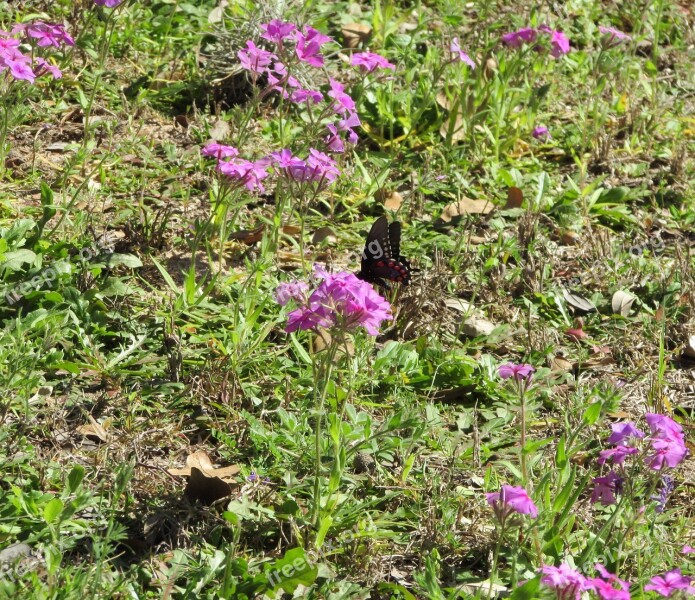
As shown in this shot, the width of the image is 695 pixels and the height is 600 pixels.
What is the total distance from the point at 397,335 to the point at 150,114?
180 cm

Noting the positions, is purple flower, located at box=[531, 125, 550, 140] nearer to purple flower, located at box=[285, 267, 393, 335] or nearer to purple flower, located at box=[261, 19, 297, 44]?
purple flower, located at box=[261, 19, 297, 44]

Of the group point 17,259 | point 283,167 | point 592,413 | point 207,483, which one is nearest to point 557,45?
point 283,167

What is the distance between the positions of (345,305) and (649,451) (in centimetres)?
91

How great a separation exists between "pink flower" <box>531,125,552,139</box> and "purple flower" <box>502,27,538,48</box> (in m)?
0.41

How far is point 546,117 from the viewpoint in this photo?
4.96 meters

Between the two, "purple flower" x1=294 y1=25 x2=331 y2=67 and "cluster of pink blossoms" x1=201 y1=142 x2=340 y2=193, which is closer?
"cluster of pink blossoms" x1=201 y1=142 x2=340 y2=193

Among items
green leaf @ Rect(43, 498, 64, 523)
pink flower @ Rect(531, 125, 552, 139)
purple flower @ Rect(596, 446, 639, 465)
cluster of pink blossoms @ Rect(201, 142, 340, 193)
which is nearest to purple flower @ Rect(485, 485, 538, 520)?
purple flower @ Rect(596, 446, 639, 465)

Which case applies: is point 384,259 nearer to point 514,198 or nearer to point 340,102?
point 340,102

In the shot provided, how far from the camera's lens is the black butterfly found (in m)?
3.39

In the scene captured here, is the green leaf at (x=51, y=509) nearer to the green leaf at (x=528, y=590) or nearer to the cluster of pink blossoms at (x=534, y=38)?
the green leaf at (x=528, y=590)

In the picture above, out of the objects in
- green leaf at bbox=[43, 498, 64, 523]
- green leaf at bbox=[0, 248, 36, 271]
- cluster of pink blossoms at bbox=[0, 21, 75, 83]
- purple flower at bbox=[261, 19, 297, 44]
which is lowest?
green leaf at bbox=[0, 248, 36, 271]

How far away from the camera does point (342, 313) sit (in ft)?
7.72

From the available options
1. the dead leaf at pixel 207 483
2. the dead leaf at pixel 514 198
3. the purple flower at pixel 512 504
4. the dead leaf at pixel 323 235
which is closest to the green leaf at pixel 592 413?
the purple flower at pixel 512 504

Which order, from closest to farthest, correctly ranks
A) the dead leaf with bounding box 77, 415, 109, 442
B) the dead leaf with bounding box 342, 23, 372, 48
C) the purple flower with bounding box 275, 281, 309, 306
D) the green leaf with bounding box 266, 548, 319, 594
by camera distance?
the green leaf with bounding box 266, 548, 319, 594, the purple flower with bounding box 275, 281, 309, 306, the dead leaf with bounding box 77, 415, 109, 442, the dead leaf with bounding box 342, 23, 372, 48
